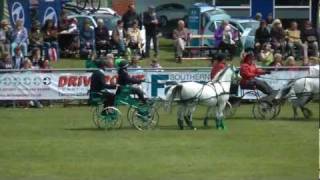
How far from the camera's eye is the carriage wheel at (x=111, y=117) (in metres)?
19.6

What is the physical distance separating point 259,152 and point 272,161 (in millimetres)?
1277

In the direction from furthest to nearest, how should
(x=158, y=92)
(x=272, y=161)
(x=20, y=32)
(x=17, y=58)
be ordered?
(x=20, y=32)
(x=17, y=58)
(x=158, y=92)
(x=272, y=161)

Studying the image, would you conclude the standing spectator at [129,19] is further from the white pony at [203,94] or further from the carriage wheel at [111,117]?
the white pony at [203,94]

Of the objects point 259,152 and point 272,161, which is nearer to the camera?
point 272,161

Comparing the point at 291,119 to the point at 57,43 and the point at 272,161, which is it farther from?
the point at 57,43

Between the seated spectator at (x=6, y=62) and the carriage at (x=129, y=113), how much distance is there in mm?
7745

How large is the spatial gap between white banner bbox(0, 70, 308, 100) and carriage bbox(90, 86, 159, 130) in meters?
6.07

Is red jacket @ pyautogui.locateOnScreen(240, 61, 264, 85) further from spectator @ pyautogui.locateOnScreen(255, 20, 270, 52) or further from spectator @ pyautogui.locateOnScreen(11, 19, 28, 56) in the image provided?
spectator @ pyautogui.locateOnScreen(255, 20, 270, 52)

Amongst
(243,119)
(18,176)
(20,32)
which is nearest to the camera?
(18,176)

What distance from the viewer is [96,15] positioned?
38781 millimetres

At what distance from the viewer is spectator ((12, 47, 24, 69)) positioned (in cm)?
2777

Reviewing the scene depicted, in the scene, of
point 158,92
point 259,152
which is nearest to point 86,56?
point 158,92

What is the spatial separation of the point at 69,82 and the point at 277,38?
1006 centimetres

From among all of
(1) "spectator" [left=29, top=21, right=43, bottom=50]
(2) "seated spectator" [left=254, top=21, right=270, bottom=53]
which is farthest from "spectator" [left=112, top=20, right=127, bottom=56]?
(2) "seated spectator" [left=254, top=21, right=270, bottom=53]
